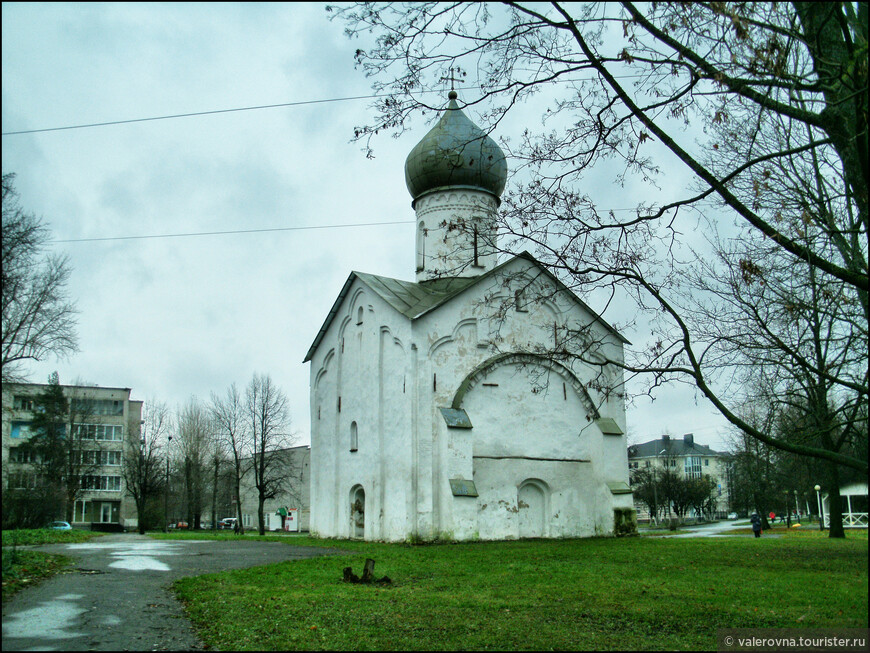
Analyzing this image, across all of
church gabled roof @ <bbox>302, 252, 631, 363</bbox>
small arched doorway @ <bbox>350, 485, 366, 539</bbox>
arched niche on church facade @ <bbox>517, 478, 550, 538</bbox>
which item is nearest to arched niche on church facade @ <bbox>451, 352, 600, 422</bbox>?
church gabled roof @ <bbox>302, 252, 631, 363</bbox>

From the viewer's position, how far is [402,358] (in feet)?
70.3

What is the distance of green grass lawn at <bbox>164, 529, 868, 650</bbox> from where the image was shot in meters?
6.51

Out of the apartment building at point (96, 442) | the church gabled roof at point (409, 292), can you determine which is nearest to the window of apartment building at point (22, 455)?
the apartment building at point (96, 442)

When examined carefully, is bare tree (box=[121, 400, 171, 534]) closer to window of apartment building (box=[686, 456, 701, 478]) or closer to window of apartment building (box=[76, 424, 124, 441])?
window of apartment building (box=[76, 424, 124, 441])

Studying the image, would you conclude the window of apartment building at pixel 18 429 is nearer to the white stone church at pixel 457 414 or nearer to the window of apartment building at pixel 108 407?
the window of apartment building at pixel 108 407

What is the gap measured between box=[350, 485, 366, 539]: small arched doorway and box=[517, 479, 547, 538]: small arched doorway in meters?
5.09

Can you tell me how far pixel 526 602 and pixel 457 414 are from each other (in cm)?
1221

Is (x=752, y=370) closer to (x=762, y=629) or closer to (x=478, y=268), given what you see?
(x=762, y=629)

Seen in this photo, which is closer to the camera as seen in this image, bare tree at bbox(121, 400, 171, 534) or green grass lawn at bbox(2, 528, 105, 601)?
green grass lawn at bbox(2, 528, 105, 601)

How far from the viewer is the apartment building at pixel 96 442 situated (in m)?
47.0

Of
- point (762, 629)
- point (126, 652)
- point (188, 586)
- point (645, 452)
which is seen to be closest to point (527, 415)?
point (188, 586)

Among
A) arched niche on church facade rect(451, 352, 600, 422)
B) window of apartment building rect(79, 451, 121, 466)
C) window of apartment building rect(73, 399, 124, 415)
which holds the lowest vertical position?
window of apartment building rect(79, 451, 121, 466)

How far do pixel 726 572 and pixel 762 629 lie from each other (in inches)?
190

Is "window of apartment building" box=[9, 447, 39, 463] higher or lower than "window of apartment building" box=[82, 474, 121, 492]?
higher
